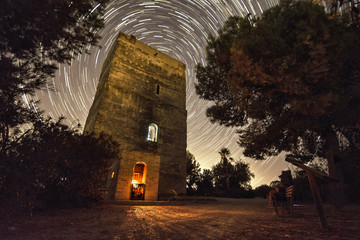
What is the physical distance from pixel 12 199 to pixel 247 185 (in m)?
44.2

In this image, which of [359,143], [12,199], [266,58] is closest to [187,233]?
[12,199]

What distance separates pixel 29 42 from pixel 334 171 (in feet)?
37.3

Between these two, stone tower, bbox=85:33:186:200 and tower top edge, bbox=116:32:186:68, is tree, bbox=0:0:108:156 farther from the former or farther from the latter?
tower top edge, bbox=116:32:186:68

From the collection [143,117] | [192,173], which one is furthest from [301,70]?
[192,173]

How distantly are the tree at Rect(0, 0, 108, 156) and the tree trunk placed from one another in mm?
10383

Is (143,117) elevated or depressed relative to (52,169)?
elevated

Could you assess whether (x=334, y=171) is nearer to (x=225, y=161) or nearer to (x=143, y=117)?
(x=143, y=117)

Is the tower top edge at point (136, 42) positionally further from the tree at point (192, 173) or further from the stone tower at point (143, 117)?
the tree at point (192, 173)

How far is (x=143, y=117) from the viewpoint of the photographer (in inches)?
615

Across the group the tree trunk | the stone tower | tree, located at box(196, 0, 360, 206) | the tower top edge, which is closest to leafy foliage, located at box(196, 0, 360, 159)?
tree, located at box(196, 0, 360, 206)

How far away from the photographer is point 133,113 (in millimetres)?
15180

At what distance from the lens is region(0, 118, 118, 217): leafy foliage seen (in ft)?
13.2

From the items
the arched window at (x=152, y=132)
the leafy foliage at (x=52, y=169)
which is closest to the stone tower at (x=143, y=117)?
the arched window at (x=152, y=132)

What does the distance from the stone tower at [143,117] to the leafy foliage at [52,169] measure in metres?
4.13
